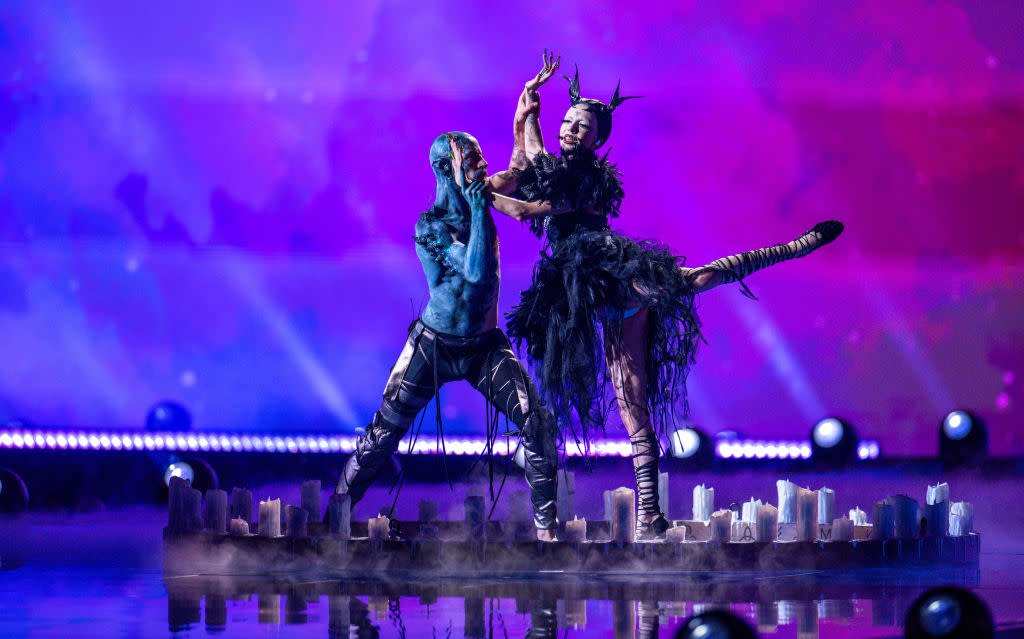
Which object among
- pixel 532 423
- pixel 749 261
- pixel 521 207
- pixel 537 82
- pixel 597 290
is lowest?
pixel 532 423

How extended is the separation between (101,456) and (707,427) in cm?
363

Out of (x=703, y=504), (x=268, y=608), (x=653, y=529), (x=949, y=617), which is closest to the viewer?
(x=949, y=617)

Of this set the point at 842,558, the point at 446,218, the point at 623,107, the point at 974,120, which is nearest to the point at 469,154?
the point at 446,218

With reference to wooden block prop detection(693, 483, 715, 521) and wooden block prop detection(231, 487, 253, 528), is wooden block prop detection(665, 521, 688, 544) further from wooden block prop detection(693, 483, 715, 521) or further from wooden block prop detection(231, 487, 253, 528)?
wooden block prop detection(231, 487, 253, 528)

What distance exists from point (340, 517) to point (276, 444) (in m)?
A: 3.36

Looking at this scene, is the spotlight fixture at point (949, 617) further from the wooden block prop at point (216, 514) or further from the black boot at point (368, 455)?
the wooden block prop at point (216, 514)

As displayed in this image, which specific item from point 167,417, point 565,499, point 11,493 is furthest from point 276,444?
point 565,499

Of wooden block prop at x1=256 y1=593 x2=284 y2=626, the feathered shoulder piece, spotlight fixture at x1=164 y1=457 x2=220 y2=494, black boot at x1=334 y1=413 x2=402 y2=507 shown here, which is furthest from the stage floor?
spotlight fixture at x1=164 y1=457 x2=220 y2=494

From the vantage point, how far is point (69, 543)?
476cm

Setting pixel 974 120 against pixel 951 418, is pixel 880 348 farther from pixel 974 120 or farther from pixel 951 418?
pixel 974 120

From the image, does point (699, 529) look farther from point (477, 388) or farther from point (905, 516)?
point (477, 388)

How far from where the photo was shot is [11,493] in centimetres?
573

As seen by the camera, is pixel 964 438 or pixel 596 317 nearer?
pixel 596 317

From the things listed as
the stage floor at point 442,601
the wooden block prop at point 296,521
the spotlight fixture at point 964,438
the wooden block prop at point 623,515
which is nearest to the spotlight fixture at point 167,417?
the stage floor at point 442,601
